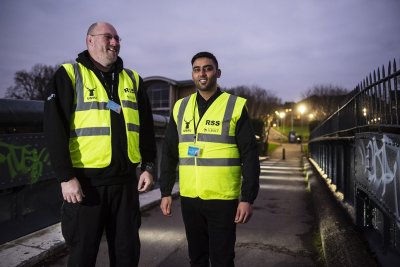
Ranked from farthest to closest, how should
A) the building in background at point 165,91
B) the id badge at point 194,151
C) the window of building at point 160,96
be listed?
the window of building at point 160,96
the building in background at point 165,91
the id badge at point 194,151

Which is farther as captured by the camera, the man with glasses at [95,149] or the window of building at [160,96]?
the window of building at [160,96]

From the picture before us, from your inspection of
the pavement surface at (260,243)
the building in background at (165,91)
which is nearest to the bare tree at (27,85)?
the building in background at (165,91)

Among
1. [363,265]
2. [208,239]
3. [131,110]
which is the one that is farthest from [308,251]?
[131,110]

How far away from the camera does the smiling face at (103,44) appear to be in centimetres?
234

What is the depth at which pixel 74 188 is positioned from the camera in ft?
6.66

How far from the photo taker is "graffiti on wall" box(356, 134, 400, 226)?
2314mm

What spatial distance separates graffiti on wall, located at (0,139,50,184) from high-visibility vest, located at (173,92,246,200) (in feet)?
7.14

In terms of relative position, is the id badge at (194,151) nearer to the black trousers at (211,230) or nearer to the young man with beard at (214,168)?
the young man with beard at (214,168)

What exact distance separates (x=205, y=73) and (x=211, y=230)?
1334 millimetres

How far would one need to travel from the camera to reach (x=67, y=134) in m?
2.17

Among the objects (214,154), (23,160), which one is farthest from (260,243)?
(23,160)

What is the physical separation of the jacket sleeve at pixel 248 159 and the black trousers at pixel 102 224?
0.89 meters

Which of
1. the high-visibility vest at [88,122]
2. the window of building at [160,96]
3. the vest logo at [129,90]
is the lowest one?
the high-visibility vest at [88,122]

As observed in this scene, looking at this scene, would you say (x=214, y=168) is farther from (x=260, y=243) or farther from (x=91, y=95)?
(x=260, y=243)
